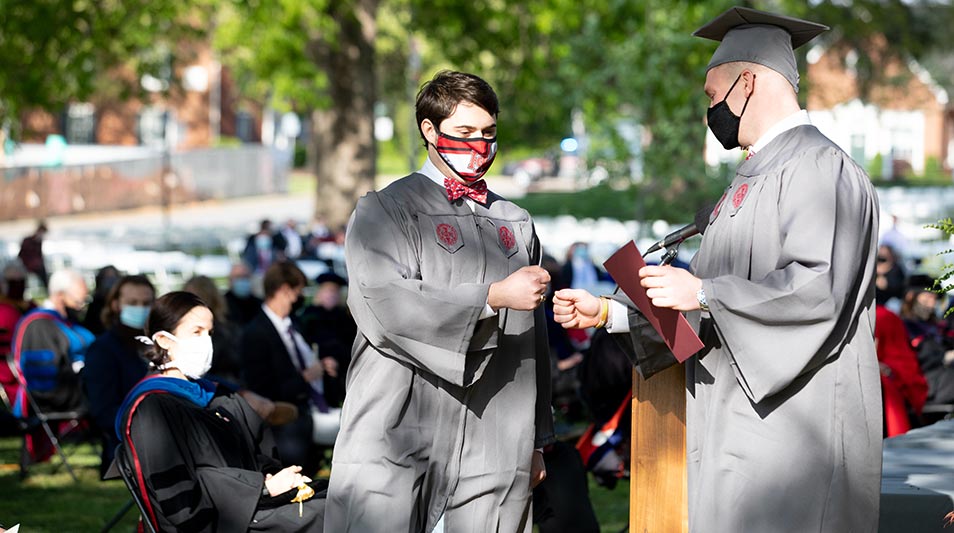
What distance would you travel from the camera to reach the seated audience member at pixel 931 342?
993 cm

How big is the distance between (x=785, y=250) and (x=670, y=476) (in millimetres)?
903

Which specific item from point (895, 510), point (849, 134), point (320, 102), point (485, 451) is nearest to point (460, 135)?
Answer: point (485, 451)

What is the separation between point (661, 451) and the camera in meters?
4.20

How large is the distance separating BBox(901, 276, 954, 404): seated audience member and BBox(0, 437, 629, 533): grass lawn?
2537 mm

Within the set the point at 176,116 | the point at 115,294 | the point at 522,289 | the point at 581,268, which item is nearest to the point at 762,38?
the point at 522,289

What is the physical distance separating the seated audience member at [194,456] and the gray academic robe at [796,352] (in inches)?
81.6

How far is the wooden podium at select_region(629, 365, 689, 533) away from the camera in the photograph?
4168 millimetres

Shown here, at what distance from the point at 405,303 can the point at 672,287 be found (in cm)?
75

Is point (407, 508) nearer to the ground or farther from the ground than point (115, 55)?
nearer to the ground

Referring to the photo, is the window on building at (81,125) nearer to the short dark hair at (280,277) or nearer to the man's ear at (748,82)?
the short dark hair at (280,277)

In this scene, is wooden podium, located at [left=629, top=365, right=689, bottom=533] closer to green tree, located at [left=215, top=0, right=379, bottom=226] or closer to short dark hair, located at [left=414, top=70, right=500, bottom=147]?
short dark hair, located at [left=414, top=70, right=500, bottom=147]

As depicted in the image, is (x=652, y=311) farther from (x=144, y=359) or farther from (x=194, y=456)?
(x=144, y=359)

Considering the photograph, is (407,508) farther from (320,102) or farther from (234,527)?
(320,102)

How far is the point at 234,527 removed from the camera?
5.26 m
